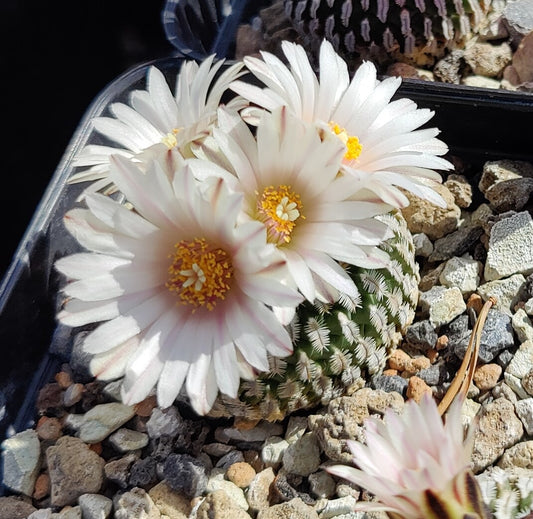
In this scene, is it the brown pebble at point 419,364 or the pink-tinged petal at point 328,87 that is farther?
the brown pebble at point 419,364

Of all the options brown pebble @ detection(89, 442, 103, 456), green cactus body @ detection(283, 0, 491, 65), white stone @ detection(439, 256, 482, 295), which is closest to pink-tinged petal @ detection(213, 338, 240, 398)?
brown pebble @ detection(89, 442, 103, 456)

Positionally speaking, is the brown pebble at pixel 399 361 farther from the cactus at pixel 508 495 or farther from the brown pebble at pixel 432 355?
the cactus at pixel 508 495

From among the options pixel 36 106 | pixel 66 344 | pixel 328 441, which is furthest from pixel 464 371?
pixel 36 106

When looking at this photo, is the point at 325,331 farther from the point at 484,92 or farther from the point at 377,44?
the point at 377,44

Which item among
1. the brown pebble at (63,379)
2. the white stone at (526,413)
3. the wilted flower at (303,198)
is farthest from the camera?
the brown pebble at (63,379)

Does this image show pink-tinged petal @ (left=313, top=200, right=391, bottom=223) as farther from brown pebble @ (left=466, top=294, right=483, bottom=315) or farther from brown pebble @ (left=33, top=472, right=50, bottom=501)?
brown pebble @ (left=33, top=472, right=50, bottom=501)

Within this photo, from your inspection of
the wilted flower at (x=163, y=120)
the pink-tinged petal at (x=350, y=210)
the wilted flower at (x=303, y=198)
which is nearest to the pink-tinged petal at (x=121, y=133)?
the wilted flower at (x=163, y=120)

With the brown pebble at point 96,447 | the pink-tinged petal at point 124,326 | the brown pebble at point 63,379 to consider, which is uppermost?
the pink-tinged petal at point 124,326
